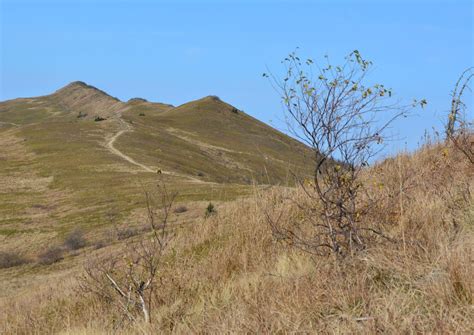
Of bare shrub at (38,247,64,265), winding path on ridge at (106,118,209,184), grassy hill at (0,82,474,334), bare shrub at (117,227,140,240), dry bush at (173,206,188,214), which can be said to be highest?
winding path on ridge at (106,118,209,184)

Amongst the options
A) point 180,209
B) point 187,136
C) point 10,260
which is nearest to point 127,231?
point 180,209

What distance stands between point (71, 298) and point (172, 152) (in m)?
57.5

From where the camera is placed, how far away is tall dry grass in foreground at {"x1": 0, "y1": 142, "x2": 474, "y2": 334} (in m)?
3.77

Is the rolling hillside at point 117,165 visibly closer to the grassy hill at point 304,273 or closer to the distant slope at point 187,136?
the distant slope at point 187,136

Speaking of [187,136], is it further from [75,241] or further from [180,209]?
[75,241]

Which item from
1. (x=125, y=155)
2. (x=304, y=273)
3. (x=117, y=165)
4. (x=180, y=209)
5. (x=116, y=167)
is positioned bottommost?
(x=180, y=209)

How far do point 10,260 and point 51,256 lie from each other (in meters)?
2.74

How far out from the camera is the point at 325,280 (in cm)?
446

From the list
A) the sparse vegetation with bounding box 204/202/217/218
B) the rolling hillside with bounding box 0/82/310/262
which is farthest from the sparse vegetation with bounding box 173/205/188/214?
the sparse vegetation with bounding box 204/202/217/218

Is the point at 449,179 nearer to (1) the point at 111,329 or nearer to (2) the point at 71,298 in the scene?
(1) the point at 111,329

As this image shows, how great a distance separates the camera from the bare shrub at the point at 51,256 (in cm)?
2855

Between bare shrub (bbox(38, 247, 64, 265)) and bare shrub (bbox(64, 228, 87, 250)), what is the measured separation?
1.69 ft

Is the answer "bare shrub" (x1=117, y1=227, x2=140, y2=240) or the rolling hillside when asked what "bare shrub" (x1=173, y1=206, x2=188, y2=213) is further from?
"bare shrub" (x1=117, y1=227, x2=140, y2=240)

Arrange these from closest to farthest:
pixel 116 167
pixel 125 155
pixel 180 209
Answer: pixel 180 209
pixel 116 167
pixel 125 155
